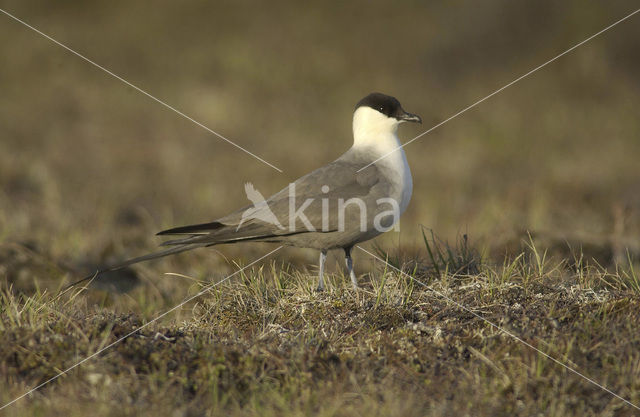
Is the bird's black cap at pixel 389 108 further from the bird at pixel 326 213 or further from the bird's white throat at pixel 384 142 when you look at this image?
the bird at pixel 326 213

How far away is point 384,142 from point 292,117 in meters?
7.92

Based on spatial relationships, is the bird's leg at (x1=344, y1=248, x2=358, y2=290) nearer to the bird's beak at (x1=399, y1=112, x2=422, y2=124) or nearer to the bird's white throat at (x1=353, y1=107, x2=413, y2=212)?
the bird's white throat at (x1=353, y1=107, x2=413, y2=212)

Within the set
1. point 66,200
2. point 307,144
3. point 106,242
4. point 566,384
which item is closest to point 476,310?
point 566,384

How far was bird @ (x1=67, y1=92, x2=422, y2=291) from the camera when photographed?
4.56 m

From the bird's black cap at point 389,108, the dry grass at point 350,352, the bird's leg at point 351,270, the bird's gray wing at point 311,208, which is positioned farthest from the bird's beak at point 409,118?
the dry grass at point 350,352

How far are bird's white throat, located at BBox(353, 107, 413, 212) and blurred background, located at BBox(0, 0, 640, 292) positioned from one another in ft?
5.20

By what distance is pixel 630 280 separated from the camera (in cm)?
411

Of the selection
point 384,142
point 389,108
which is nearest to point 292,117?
point 389,108

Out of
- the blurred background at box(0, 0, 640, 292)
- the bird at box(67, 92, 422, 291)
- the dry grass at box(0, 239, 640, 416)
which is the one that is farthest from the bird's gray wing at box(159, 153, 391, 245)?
the blurred background at box(0, 0, 640, 292)

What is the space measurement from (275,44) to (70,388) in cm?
1260

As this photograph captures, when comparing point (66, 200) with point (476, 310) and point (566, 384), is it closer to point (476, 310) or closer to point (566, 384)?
point (476, 310)

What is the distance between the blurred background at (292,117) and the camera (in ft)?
23.9

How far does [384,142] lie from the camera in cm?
504

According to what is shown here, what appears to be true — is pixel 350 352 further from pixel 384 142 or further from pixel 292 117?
pixel 292 117
